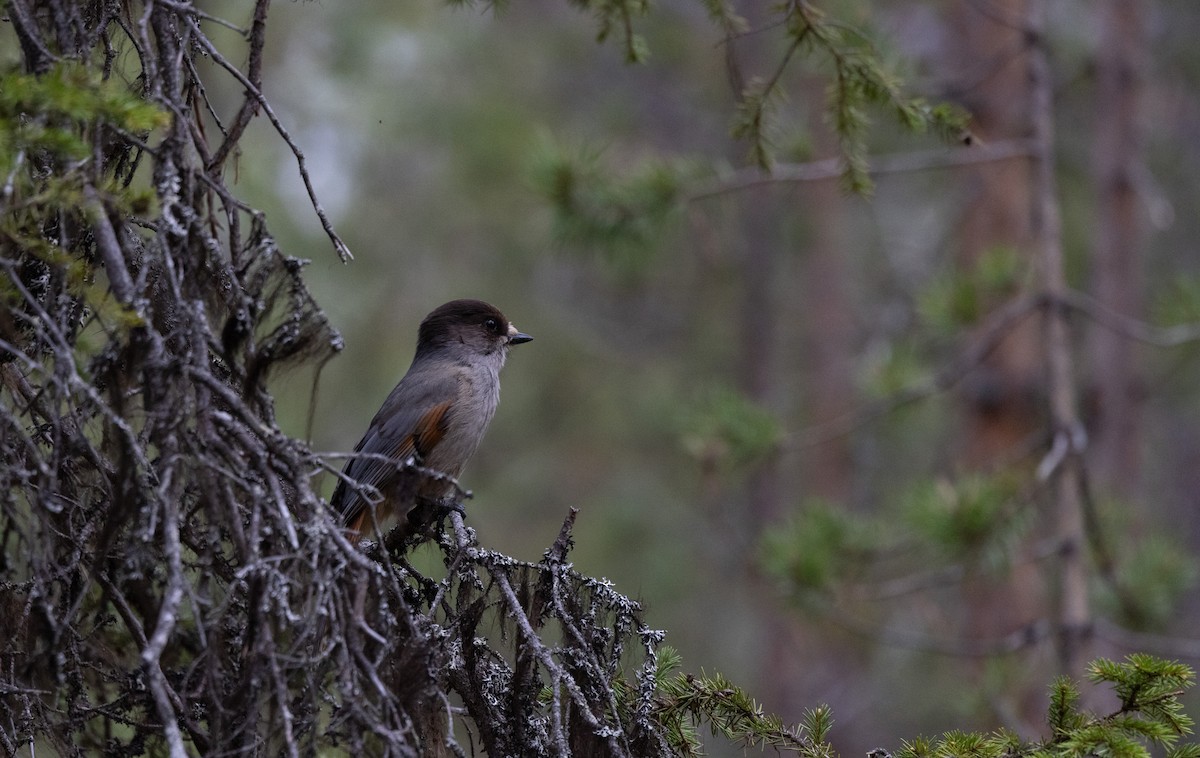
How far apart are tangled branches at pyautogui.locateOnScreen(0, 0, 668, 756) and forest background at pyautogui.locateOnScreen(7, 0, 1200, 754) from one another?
328 centimetres

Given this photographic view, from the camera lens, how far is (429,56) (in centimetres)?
1339

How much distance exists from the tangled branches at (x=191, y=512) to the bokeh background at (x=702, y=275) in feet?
21.0

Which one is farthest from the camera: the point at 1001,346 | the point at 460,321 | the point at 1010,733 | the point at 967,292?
the point at 1001,346

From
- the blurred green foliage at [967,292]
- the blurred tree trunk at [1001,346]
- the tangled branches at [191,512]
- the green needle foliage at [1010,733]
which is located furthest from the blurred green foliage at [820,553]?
the tangled branches at [191,512]

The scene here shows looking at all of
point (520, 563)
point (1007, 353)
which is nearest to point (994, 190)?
point (1007, 353)

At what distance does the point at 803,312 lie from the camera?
628 inches

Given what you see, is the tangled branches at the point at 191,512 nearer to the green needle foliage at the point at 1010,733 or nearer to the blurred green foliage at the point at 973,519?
the green needle foliage at the point at 1010,733

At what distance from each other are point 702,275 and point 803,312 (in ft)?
4.68

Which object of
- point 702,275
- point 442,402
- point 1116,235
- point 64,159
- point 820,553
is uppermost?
point 702,275

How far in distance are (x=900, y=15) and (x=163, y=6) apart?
1124 centimetres

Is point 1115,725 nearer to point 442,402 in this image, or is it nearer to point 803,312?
point 442,402

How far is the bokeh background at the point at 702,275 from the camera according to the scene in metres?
10.9

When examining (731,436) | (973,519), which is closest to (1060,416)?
(973,519)

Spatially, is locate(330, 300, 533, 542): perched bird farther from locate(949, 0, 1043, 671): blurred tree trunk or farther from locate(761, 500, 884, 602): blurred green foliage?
locate(949, 0, 1043, 671): blurred tree trunk
